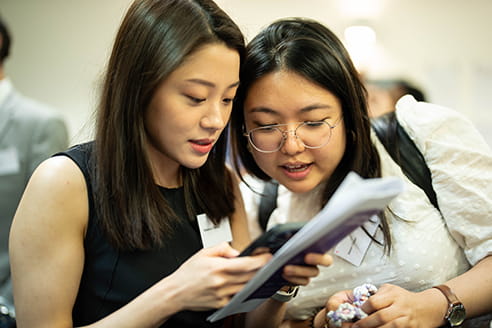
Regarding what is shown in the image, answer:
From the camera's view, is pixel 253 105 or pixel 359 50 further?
pixel 359 50

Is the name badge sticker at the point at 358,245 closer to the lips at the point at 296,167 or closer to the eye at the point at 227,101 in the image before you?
the lips at the point at 296,167

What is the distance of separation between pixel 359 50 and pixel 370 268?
13.2 feet

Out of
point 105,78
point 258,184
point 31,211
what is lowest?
point 258,184

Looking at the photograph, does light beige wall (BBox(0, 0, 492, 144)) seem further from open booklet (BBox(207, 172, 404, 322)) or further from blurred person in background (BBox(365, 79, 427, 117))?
open booklet (BBox(207, 172, 404, 322))

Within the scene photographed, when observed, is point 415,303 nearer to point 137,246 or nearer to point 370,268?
point 370,268

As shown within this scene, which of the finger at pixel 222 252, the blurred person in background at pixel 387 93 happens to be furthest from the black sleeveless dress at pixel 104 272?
the blurred person in background at pixel 387 93

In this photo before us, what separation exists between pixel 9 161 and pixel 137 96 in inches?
74.9

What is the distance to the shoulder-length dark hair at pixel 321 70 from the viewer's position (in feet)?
5.06

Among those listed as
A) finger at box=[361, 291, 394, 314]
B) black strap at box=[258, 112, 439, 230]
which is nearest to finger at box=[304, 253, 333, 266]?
finger at box=[361, 291, 394, 314]

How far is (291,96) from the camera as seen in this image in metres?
1.52

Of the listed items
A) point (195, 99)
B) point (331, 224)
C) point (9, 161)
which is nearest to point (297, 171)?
point (195, 99)

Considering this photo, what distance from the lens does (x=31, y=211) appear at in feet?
4.09

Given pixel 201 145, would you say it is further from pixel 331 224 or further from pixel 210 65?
pixel 331 224

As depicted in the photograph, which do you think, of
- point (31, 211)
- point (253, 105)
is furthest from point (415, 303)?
point (31, 211)
